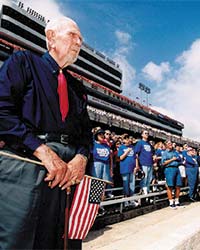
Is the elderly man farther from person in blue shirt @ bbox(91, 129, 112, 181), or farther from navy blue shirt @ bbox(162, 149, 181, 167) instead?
navy blue shirt @ bbox(162, 149, 181, 167)

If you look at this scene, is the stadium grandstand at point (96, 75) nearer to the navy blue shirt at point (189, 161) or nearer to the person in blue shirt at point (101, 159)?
the navy blue shirt at point (189, 161)

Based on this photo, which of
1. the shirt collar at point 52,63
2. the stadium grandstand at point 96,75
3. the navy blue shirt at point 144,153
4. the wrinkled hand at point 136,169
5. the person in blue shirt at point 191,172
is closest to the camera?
the shirt collar at point 52,63

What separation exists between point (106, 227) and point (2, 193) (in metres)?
3.73

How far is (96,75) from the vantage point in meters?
65.9

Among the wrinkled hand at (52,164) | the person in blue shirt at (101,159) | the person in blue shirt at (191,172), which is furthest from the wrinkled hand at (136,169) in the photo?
the wrinkled hand at (52,164)

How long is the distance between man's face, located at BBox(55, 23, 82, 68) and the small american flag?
65 centimetres

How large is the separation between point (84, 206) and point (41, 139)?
46cm

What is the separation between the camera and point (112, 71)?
72500 millimetres

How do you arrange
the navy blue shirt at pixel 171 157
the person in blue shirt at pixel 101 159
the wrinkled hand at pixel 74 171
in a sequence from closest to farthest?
the wrinkled hand at pixel 74 171 → the person in blue shirt at pixel 101 159 → the navy blue shirt at pixel 171 157

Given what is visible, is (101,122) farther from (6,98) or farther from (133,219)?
(6,98)

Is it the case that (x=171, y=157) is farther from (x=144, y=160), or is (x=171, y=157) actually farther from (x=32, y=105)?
(x=32, y=105)

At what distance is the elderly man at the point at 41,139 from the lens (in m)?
1.22

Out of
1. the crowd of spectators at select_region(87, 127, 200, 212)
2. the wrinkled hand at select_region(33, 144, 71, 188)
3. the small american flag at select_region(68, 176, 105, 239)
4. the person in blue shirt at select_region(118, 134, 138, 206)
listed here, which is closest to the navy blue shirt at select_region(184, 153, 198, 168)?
the crowd of spectators at select_region(87, 127, 200, 212)

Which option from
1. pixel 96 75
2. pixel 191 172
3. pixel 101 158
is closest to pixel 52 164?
pixel 101 158
